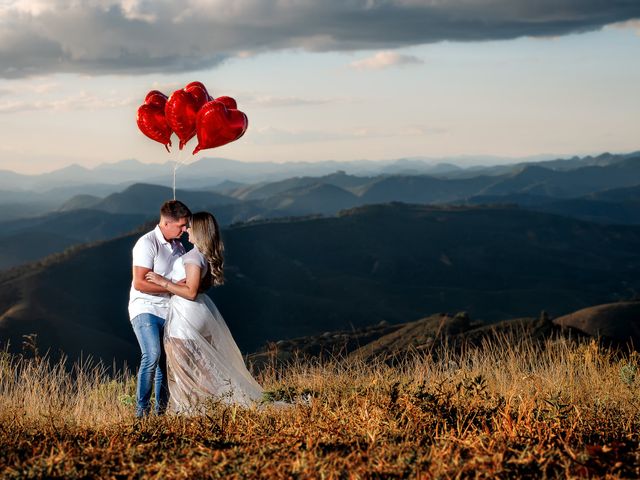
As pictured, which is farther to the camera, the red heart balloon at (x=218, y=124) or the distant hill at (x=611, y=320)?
the distant hill at (x=611, y=320)

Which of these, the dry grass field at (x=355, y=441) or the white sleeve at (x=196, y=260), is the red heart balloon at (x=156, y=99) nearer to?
the white sleeve at (x=196, y=260)

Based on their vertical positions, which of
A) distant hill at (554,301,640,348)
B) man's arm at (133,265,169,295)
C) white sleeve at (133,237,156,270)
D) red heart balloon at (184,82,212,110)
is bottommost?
distant hill at (554,301,640,348)

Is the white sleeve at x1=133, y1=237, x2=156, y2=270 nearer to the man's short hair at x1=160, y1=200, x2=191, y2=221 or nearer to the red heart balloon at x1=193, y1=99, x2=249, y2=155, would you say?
the man's short hair at x1=160, y1=200, x2=191, y2=221

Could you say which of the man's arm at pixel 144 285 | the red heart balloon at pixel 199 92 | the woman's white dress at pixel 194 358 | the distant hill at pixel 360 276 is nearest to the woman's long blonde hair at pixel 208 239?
the woman's white dress at pixel 194 358

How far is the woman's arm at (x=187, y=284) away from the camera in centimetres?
592

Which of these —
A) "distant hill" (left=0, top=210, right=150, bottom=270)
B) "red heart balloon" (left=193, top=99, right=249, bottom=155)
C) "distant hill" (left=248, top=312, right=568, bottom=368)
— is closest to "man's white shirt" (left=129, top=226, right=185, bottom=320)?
"red heart balloon" (left=193, top=99, right=249, bottom=155)

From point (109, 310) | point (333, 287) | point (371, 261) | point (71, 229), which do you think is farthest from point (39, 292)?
point (71, 229)

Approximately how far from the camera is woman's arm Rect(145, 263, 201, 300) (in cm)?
592

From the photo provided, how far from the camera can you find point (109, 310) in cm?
6175

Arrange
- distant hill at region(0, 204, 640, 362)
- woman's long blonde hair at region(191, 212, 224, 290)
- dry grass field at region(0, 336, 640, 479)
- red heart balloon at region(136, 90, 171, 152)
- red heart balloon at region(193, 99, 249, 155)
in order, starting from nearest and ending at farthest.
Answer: dry grass field at region(0, 336, 640, 479) → woman's long blonde hair at region(191, 212, 224, 290) → red heart balloon at region(193, 99, 249, 155) → red heart balloon at region(136, 90, 171, 152) → distant hill at region(0, 204, 640, 362)

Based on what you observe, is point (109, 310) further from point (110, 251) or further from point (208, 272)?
point (208, 272)

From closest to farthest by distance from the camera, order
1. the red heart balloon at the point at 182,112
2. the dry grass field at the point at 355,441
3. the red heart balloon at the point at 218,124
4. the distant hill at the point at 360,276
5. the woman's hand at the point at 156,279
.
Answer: the dry grass field at the point at 355,441 → the woman's hand at the point at 156,279 → the red heart balloon at the point at 218,124 → the red heart balloon at the point at 182,112 → the distant hill at the point at 360,276

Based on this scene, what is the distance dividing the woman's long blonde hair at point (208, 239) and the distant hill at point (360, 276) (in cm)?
3716

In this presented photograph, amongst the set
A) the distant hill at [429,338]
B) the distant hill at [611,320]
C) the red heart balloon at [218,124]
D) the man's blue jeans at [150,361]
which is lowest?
the distant hill at [611,320]
